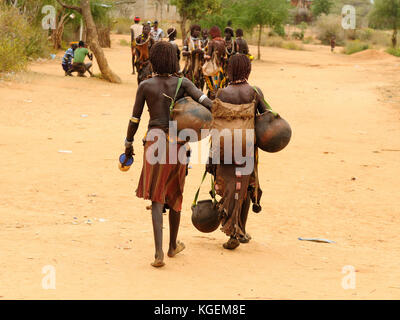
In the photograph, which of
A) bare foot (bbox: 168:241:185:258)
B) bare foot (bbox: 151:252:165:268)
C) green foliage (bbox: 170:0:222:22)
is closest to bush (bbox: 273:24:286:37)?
green foliage (bbox: 170:0:222:22)

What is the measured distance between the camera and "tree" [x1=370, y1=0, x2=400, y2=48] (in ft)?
149

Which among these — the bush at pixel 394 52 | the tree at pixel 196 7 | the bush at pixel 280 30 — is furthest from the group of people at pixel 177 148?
the bush at pixel 394 52

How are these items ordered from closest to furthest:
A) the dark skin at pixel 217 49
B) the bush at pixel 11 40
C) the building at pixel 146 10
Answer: the dark skin at pixel 217 49, the bush at pixel 11 40, the building at pixel 146 10

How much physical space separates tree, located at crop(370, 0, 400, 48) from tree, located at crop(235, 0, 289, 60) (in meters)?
13.5

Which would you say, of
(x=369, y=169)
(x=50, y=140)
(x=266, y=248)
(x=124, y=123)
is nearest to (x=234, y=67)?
(x=266, y=248)

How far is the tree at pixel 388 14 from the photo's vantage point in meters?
45.5

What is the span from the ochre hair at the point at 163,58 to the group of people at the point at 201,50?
5086 mm

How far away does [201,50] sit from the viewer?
13562 millimetres

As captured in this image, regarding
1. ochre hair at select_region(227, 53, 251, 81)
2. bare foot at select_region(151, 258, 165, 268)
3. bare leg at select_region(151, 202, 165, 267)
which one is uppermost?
ochre hair at select_region(227, 53, 251, 81)

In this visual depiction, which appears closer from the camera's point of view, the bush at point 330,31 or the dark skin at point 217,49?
the dark skin at point 217,49

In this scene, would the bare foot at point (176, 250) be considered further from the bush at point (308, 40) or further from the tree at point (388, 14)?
the bush at point (308, 40)

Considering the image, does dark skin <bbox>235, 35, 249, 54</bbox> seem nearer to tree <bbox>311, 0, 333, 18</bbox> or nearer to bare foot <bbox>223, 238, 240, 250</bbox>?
bare foot <bbox>223, 238, 240, 250</bbox>

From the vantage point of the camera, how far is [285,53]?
40750mm
